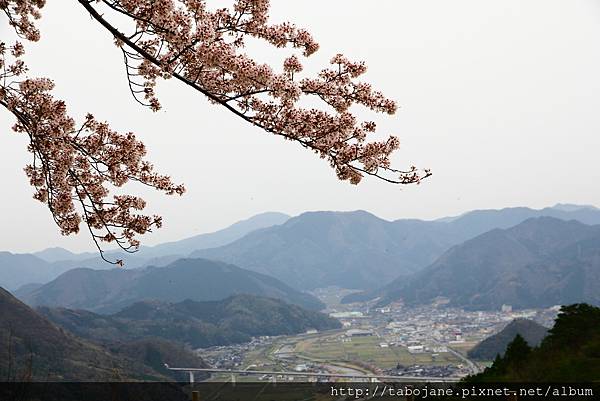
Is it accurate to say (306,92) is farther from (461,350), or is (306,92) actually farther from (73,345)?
(461,350)

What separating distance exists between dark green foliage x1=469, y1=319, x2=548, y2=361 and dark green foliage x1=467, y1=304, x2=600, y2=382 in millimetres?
34251

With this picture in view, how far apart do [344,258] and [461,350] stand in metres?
136

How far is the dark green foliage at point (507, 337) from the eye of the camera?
46250mm

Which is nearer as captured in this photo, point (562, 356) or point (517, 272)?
point (562, 356)

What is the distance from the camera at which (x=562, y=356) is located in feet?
34.6

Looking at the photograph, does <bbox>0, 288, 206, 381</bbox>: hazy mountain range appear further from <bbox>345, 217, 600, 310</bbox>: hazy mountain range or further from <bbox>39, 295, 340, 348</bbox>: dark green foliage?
<bbox>345, 217, 600, 310</bbox>: hazy mountain range

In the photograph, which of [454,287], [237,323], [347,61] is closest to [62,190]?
[347,61]

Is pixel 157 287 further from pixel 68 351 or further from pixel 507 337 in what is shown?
pixel 507 337

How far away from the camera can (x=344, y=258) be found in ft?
641

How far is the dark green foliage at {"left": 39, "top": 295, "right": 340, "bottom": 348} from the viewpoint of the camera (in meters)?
65.5

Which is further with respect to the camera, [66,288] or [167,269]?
[167,269]

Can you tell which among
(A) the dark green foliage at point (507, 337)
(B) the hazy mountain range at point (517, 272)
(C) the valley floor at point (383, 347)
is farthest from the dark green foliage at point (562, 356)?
(B) the hazy mountain range at point (517, 272)

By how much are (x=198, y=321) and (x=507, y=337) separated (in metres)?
48.1

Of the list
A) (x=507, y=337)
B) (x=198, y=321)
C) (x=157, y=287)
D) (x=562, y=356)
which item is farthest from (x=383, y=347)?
(x=157, y=287)
